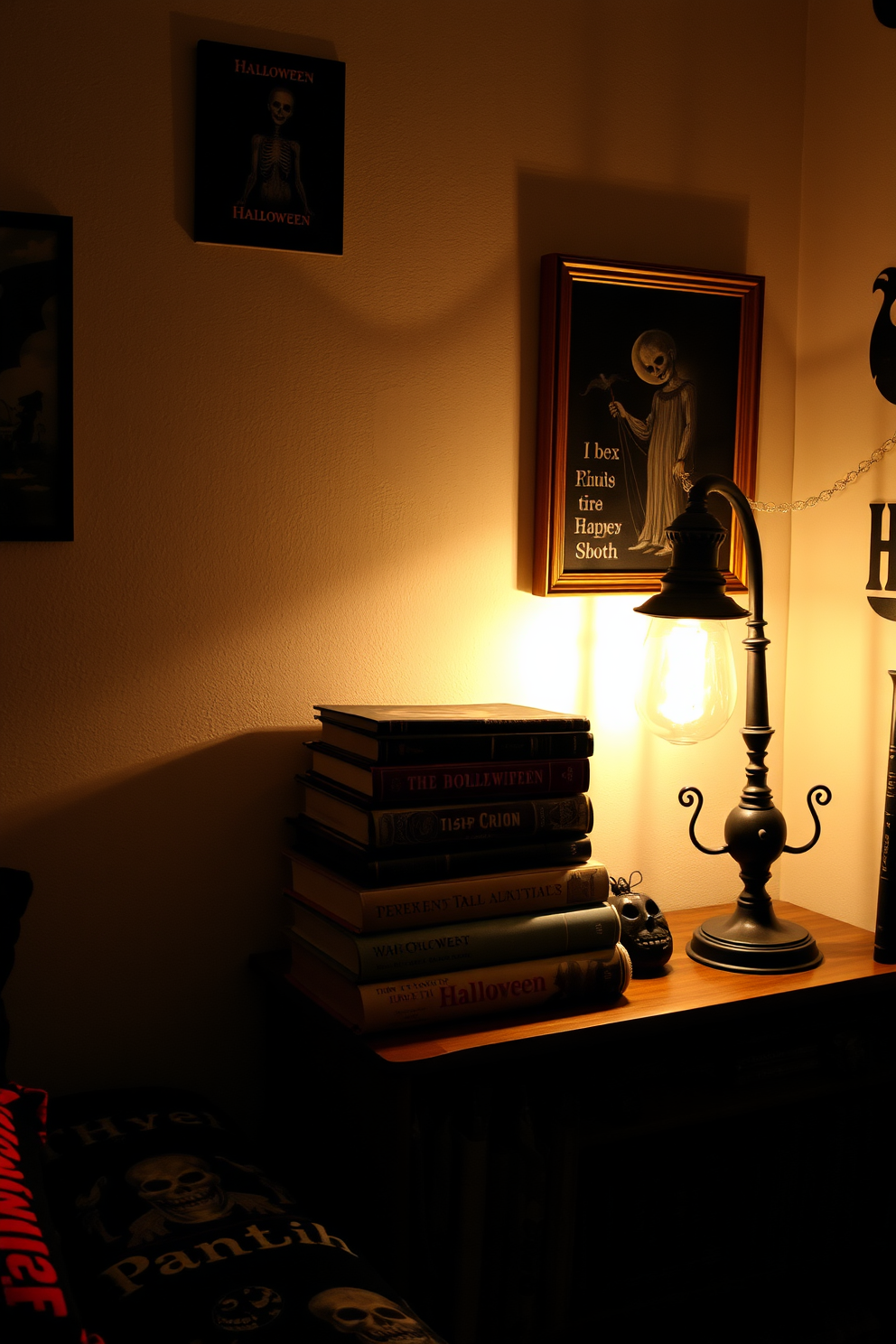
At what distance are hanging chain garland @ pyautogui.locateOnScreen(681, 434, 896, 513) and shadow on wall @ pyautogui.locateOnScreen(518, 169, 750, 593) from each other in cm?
28

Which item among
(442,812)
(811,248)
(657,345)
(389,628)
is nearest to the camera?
(442,812)

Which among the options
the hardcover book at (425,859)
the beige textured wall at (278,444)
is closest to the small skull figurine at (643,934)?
the hardcover book at (425,859)

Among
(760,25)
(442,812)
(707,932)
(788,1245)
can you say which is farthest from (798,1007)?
(760,25)

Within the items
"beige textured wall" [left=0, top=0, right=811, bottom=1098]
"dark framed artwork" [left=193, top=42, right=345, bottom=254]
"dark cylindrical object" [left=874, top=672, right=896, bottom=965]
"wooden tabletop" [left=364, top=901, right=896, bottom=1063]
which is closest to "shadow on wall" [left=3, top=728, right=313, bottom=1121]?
"beige textured wall" [left=0, top=0, right=811, bottom=1098]

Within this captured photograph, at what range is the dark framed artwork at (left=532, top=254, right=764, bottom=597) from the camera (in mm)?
1784

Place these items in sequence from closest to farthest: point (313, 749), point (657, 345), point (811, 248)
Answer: point (313, 749)
point (657, 345)
point (811, 248)

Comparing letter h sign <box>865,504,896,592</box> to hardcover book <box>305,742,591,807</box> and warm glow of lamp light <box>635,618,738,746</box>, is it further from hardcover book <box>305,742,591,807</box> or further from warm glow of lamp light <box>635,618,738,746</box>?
hardcover book <box>305,742,591,807</box>

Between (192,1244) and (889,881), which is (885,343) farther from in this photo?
(192,1244)

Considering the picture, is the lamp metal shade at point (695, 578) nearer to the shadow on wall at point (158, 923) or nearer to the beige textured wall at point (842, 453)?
the beige textured wall at point (842, 453)

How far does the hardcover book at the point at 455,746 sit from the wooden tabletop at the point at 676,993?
1.09 feet

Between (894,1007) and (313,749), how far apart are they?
38.1 inches

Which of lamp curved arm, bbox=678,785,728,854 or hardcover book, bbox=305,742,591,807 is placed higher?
hardcover book, bbox=305,742,591,807

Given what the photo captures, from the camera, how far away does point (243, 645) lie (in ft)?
5.37

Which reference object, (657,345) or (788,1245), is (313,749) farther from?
(788,1245)
